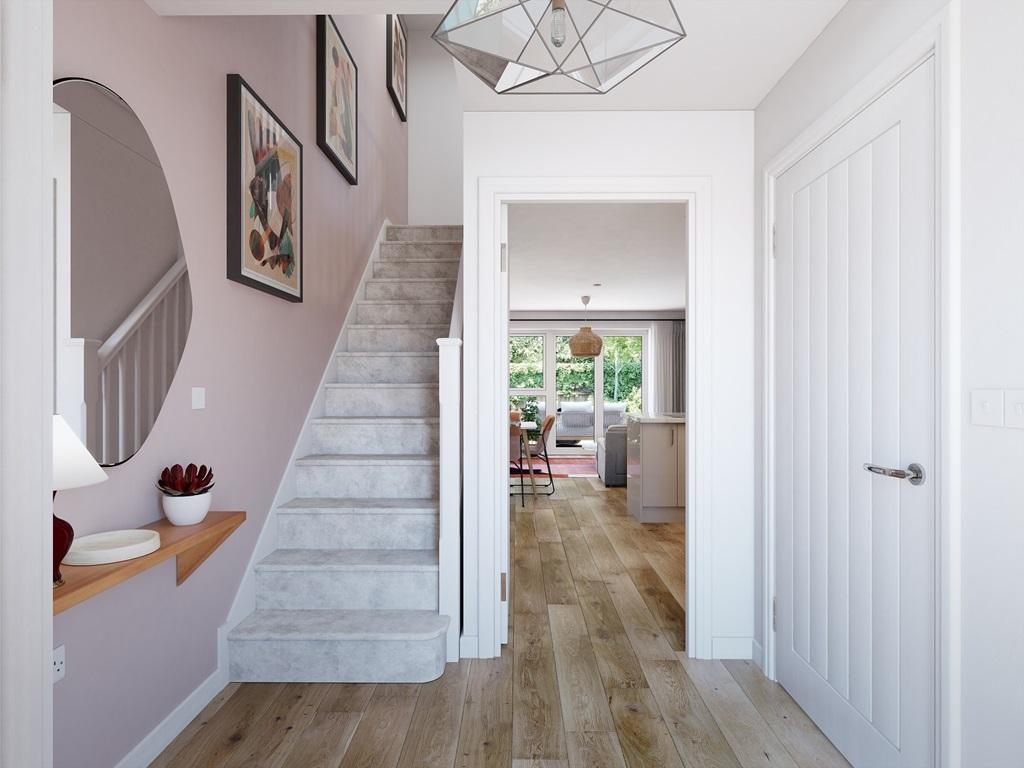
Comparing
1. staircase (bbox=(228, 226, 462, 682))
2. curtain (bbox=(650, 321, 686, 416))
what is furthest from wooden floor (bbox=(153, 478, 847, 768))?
curtain (bbox=(650, 321, 686, 416))

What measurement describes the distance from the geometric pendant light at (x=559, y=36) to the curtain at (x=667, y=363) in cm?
886

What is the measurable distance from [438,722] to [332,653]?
0.52 meters

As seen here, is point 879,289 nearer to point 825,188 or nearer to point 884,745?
point 825,188

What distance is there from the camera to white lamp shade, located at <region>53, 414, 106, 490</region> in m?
1.20

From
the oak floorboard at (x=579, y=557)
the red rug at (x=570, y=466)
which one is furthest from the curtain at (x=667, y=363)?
the oak floorboard at (x=579, y=557)

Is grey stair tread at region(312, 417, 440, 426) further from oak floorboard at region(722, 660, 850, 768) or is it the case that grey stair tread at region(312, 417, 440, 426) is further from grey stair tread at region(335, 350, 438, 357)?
oak floorboard at region(722, 660, 850, 768)

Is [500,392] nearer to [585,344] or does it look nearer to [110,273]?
[110,273]

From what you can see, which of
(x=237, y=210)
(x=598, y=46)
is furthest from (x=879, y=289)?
(x=237, y=210)

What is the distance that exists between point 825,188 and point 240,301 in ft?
7.06

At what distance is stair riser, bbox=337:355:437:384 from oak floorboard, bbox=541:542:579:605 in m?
1.40

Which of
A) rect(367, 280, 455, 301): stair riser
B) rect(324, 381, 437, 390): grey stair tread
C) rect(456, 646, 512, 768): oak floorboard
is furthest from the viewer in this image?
rect(367, 280, 455, 301): stair riser

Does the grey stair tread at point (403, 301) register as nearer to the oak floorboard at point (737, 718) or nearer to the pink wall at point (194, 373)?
the pink wall at point (194, 373)

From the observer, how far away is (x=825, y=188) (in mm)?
2002

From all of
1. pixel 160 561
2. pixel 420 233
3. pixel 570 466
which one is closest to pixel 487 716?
pixel 160 561
